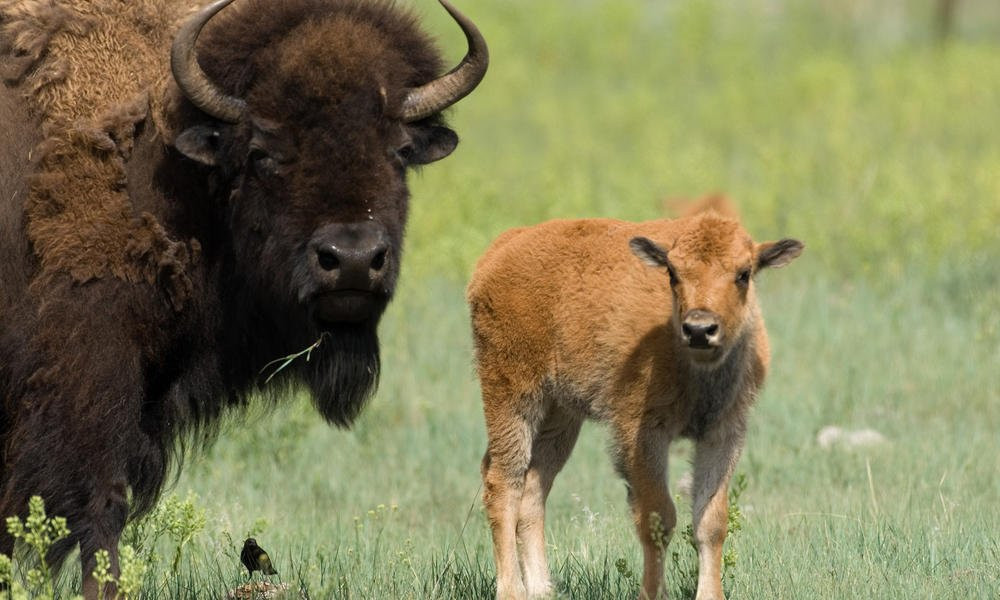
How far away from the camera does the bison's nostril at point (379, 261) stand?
6000 millimetres

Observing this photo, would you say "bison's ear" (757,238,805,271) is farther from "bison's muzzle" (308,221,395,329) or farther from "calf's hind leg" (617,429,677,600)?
"bison's muzzle" (308,221,395,329)

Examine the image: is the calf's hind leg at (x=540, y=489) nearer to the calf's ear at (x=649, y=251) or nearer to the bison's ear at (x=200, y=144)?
the calf's ear at (x=649, y=251)

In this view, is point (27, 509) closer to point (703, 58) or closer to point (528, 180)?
point (528, 180)

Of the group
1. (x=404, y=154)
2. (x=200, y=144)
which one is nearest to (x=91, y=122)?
(x=200, y=144)

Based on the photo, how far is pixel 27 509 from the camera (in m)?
6.11

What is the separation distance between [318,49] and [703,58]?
25.1 m

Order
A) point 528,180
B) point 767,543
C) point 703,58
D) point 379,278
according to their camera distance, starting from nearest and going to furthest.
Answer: point 379,278, point 767,543, point 528,180, point 703,58

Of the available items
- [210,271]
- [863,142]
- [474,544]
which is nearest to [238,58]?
[210,271]

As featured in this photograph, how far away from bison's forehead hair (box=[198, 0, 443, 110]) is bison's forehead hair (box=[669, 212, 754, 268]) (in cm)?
141

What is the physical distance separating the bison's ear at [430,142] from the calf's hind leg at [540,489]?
1.49 m

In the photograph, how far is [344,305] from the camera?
20.2 feet

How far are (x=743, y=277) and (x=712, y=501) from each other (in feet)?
3.19

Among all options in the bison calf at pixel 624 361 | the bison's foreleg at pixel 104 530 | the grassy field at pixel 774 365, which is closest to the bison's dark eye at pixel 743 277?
the bison calf at pixel 624 361

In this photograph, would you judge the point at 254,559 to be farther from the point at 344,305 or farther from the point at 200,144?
the point at 200,144
